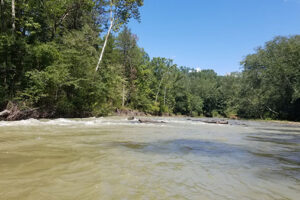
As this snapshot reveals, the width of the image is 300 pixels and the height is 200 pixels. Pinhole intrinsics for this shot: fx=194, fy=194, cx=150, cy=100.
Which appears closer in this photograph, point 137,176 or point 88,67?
point 137,176

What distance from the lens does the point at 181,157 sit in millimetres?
3988

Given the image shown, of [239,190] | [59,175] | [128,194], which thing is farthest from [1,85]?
[239,190]

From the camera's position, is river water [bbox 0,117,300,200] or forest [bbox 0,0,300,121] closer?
river water [bbox 0,117,300,200]

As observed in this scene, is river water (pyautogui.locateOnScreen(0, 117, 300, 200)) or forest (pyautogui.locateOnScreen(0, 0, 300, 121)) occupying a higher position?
forest (pyautogui.locateOnScreen(0, 0, 300, 121))

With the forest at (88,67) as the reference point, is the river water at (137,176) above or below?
below

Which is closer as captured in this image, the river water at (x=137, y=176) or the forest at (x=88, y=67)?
the river water at (x=137, y=176)

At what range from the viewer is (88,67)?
1797 centimetres

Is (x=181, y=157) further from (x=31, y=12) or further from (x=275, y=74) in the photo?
(x=275, y=74)

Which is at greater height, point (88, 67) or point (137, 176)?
point (88, 67)

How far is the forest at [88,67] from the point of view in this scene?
42.2ft

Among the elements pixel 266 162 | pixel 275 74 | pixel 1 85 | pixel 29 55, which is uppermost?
pixel 275 74

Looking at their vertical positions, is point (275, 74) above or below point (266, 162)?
above

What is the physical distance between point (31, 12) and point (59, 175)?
1725cm

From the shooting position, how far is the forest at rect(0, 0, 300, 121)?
12859 mm
